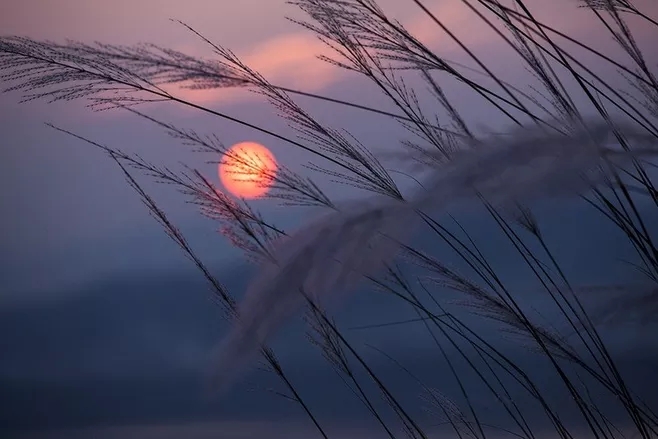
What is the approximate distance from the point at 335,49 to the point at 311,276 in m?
0.74

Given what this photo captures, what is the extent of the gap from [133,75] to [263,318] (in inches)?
29.7

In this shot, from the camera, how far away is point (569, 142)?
3.46 feet

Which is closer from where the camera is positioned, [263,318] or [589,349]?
[263,318]

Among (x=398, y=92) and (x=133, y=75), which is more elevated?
(x=133, y=75)

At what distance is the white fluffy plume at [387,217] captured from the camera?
94 centimetres

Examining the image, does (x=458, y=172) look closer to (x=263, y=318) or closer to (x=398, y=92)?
(x=263, y=318)

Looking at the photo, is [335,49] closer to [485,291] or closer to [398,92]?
[398,92]

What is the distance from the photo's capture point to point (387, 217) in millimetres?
1011

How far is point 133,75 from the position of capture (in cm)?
146

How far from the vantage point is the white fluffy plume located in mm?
936

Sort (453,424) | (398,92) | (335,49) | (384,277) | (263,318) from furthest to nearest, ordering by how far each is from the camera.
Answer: (453,424)
(384,277)
(398,92)
(335,49)
(263,318)

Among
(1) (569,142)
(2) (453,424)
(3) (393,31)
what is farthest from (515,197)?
(2) (453,424)

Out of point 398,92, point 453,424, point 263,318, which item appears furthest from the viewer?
point 453,424

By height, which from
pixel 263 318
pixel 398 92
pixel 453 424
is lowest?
pixel 453 424
